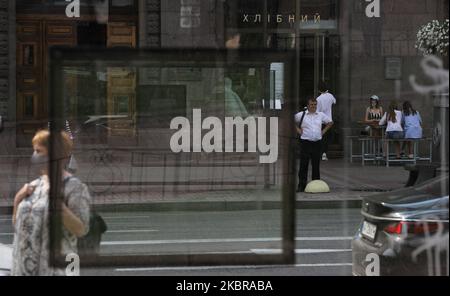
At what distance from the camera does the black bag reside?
4.10 m

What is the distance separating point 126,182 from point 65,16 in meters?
11.1

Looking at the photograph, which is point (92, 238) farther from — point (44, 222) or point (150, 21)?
point (150, 21)

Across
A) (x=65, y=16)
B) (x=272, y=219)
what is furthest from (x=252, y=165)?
(x=65, y=16)

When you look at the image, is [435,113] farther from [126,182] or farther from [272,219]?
[126,182]

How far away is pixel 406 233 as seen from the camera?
4492mm

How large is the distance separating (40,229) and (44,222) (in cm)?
5

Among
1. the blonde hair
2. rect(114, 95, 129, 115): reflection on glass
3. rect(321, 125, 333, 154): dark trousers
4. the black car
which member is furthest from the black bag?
rect(321, 125, 333, 154): dark trousers

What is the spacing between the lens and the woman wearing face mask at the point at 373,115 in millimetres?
12611

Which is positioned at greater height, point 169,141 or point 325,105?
point 325,105

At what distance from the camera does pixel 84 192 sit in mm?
4117

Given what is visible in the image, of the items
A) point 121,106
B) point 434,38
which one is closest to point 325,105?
point 434,38

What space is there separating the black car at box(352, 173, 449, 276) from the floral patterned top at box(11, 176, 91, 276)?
1850mm

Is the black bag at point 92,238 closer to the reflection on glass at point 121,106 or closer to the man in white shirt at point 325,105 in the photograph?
the reflection on glass at point 121,106

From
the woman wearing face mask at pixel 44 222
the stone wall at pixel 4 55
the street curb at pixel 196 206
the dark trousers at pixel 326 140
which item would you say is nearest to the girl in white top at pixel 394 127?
the dark trousers at pixel 326 140
